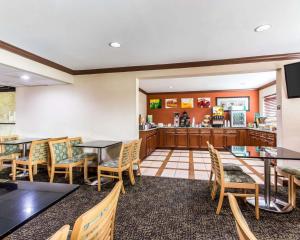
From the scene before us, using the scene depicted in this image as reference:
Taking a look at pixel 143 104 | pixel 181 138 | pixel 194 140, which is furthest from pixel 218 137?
pixel 143 104

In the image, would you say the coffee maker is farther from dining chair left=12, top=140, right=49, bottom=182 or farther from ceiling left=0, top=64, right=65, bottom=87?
dining chair left=12, top=140, right=49, bottom=182

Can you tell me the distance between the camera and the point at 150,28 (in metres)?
2.45

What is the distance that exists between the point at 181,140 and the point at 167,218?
5.13 metres

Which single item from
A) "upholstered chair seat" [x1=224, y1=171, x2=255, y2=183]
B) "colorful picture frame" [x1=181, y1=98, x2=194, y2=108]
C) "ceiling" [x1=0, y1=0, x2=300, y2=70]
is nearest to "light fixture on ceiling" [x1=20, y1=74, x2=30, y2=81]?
"ceiling" [x1=0, y1=0, x2=300, y2=70]

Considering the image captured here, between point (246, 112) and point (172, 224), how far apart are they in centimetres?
644

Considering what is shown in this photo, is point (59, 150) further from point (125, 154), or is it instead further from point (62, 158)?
point (125, 154)

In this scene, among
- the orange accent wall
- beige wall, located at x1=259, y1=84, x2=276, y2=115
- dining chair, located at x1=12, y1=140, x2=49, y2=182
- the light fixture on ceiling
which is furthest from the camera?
the orange accent wall

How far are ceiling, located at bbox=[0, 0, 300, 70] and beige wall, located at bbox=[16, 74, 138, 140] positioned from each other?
89 centimetres

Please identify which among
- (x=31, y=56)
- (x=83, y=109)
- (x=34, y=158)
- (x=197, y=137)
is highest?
(x=31, y=56)

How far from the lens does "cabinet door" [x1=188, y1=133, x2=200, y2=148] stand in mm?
7137

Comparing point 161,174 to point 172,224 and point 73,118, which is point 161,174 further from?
point 73,118

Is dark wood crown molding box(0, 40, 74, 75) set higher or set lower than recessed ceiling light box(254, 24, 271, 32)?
lower

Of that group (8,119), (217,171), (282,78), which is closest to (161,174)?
(217,171)

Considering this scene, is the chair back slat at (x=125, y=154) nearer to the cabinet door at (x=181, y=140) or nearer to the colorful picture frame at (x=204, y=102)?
the cabinet door at (x=181, y=140)
